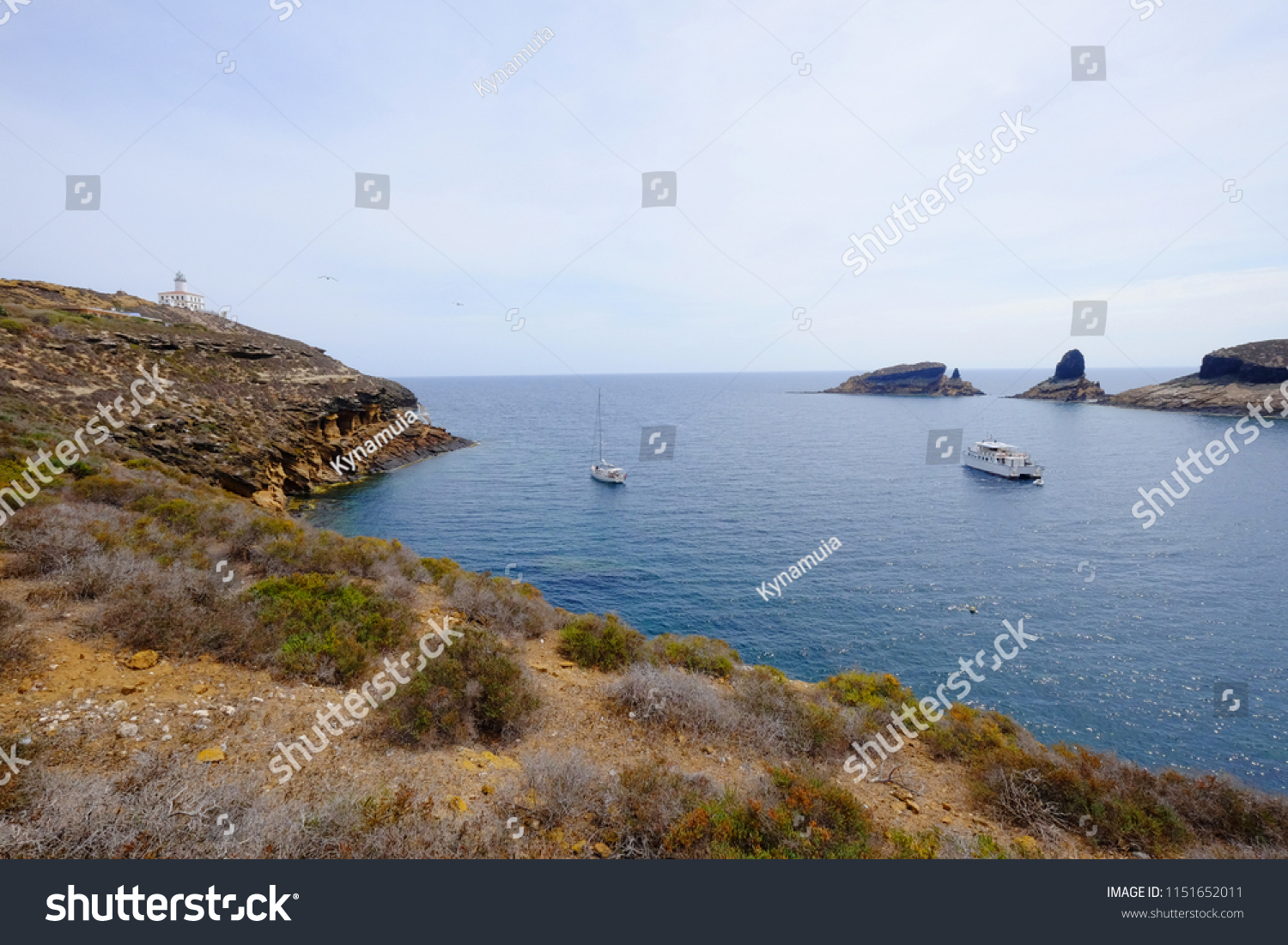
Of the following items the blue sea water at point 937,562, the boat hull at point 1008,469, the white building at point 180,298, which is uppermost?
the white building at point 180,298

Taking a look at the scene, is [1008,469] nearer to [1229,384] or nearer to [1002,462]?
[1002,462]

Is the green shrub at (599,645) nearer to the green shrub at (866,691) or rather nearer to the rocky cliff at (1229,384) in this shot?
the green shrub at (866,691)

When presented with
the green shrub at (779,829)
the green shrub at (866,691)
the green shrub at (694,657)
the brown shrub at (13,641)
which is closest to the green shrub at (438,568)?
the green shrub at (694,657)

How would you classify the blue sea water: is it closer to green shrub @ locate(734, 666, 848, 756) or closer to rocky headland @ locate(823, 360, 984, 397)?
green shrub @ locate(734, 666, 848, 756)

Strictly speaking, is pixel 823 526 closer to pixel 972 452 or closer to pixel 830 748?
pixel 830 748

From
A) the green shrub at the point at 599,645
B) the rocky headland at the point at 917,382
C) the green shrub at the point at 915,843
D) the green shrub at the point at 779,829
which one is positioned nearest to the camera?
the green shrub at the point at 779,829

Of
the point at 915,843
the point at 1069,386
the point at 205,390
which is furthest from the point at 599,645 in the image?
the point at 1069,386

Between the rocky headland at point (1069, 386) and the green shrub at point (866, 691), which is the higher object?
the rocky headland at point (1069, 386)
